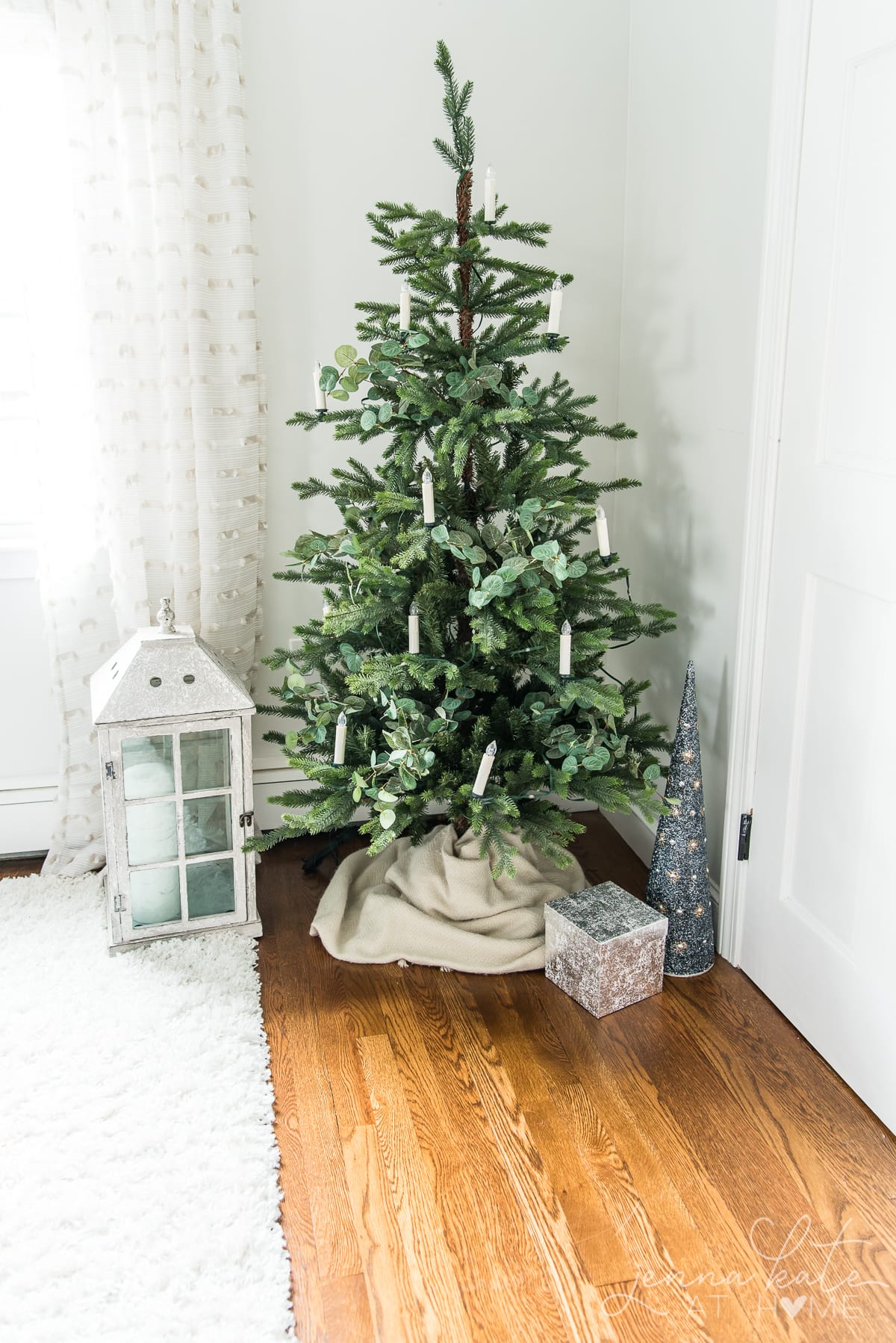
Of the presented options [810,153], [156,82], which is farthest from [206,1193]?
[156,82]

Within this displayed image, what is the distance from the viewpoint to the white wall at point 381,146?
2.48 m

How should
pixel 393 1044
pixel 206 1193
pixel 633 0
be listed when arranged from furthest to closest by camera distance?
1. pixel 633 0
2. pixel 393 1044
3. pixel 206 1193

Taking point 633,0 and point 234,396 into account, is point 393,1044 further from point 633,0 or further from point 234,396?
point 633,0

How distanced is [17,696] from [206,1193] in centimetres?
149

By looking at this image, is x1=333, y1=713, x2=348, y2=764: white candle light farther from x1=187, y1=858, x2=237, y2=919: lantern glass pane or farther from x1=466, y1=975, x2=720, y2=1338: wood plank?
x1=466, y1=975, x2=720, y2=1338: wood plank

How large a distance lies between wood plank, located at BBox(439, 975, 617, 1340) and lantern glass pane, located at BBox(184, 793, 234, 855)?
0.57m

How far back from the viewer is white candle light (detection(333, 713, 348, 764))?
7.02 feet

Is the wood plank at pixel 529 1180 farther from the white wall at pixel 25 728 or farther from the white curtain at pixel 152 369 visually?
the white wall at pixel 25 728

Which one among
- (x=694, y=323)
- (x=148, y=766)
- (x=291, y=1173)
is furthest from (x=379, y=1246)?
(x=694, y=323)

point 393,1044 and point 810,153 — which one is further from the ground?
point 810,153

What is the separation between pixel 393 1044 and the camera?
200 centimetres

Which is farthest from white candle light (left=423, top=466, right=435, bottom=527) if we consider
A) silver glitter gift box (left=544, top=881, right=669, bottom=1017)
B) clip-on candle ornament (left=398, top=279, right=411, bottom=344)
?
silver glitter gift box (left=544, top=881, right=669, bottom=1017)

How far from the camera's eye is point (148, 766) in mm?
2186

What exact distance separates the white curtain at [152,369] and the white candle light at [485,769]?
2.89 ft
